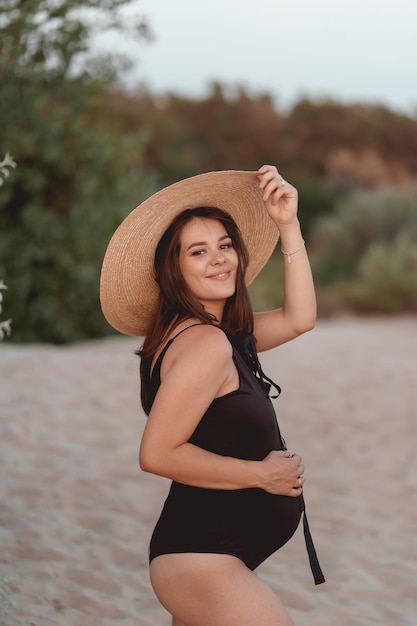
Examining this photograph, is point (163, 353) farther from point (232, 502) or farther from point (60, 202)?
point (60, 202)

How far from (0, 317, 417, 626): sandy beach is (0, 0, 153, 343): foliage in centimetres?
135

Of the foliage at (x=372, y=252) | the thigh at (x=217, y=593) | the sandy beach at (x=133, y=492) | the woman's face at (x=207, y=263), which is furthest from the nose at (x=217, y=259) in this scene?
the foliage at (x=372, y=252)

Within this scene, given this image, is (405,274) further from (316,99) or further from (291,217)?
(316,99)

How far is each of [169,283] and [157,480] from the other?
10.4 feet

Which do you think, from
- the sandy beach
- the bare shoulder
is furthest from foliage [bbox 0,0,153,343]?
the bare shoulder

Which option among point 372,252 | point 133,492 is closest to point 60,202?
point 133,492

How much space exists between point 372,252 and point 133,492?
10721 mm

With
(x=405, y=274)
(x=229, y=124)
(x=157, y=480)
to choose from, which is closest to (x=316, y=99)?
(x=229, y=124)

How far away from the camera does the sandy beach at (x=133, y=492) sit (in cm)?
354

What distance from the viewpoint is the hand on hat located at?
2.34 metres

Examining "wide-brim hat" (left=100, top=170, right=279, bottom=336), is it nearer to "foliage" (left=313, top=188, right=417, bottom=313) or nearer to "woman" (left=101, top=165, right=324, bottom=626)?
"woman" (left=101, top=165, right=324, bottom=626)

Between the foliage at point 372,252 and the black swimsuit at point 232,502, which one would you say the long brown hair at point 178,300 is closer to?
the black swimsuit at point 232,502

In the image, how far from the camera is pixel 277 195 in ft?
7.75

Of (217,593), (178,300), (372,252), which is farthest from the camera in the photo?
(372,252)
